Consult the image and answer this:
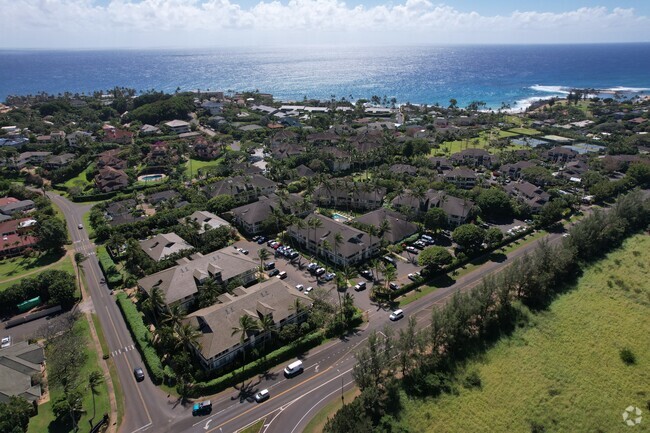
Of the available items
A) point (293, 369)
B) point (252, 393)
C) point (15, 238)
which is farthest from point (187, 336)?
point (15, 238)

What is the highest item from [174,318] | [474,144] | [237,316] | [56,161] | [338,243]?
[56,161]

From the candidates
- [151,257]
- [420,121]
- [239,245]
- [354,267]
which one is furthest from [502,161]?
[151,257]

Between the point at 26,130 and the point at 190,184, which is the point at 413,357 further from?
the point at 26,130

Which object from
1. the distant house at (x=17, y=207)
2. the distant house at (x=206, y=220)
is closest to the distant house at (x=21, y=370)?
the distant house at (x=206, y=220)

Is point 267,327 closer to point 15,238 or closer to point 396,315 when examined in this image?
point 396,315

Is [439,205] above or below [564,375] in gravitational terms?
above

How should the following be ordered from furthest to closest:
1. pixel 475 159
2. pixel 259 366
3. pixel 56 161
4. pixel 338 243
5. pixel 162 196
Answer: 1. pixel 475 159
2. pixel 56 161
3. pixel 162 196
4. pixel 338 243
5. pixel 259 366
